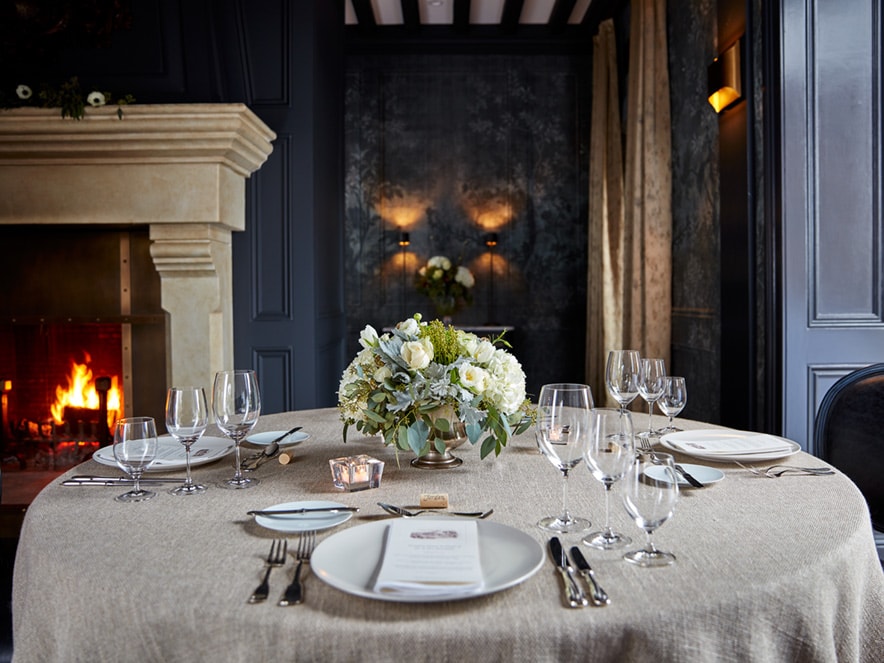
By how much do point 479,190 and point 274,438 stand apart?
5.46 m

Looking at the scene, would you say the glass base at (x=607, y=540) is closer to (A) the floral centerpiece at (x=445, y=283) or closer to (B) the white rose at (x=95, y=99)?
(B) the white rose at (x=95, y=99)

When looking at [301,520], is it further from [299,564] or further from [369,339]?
[369,339]

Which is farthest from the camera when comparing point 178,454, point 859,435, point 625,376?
point 859,435

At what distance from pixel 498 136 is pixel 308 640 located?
647 centimetres

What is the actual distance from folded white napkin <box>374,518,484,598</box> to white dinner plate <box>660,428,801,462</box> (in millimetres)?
662


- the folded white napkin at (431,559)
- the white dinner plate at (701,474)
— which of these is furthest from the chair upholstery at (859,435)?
the folded white napkin at (431,559)

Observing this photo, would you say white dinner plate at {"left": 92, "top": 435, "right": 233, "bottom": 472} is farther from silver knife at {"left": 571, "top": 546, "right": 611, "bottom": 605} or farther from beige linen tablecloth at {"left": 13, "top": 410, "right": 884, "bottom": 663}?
silver knife at {"left": 571, "top": 546, "right": 611, "bottom": 605}

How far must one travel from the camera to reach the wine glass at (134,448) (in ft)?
3.93

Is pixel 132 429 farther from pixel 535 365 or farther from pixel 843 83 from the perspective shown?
pixel 535 365

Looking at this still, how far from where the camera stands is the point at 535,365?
6.90m

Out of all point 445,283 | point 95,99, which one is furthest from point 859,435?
point 445,283

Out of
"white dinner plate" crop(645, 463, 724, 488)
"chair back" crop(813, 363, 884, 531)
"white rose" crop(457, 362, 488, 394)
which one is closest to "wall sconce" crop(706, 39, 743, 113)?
"chair back" crop(813, 363, 884, 531)

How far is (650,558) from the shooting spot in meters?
0.95

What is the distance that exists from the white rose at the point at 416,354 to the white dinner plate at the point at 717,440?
588 mm
